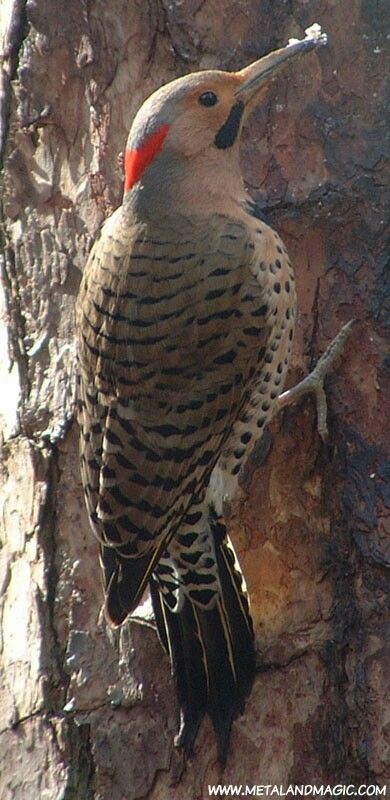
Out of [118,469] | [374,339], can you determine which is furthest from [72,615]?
[374,339]

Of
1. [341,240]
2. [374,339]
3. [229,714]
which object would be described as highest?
[341,240]

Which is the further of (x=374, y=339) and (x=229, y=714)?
(x=374, y=339)

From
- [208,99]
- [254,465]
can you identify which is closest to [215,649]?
[254,465]

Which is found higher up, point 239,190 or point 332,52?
point 332,52

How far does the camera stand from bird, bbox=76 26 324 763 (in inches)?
131

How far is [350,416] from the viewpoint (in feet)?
11.5

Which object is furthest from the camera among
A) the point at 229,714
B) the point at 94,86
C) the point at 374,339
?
the point at 94,86

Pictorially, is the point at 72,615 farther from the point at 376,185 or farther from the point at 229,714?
the point at 376,185

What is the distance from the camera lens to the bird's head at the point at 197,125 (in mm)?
3502

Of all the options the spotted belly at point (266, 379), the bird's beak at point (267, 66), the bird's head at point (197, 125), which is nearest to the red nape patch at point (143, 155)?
the bird's head at point (197, 125)

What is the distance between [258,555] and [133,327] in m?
0.73

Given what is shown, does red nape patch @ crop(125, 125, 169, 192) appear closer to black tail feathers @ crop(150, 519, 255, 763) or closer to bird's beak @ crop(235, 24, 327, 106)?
bird's beak @ crop(235, 24, 327, 106)

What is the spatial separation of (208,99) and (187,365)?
747 millimetres

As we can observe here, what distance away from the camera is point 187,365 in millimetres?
3447
